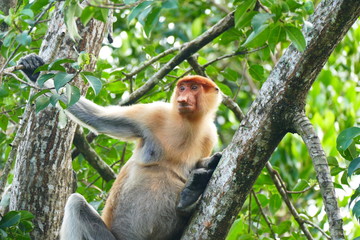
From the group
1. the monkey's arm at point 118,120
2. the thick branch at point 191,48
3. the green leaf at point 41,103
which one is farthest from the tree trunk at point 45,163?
the green leaf at point 41,103

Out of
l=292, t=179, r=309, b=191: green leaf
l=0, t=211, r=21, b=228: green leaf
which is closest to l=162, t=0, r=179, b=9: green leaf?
l=0, t=211, r=21, b=228: green leaf

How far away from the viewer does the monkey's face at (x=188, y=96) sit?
4.29m

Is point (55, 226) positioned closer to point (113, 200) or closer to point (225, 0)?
point (113, 200)

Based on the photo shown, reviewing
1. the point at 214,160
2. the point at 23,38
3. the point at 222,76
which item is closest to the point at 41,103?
the point at 23,38

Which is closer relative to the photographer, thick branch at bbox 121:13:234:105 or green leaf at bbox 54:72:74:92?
green leaf at bbox 54:72:74:92

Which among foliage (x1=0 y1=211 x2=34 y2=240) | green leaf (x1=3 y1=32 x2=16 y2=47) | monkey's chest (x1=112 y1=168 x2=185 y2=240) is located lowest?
foliage (x1=0 y1=211 x2=34 y2=240)

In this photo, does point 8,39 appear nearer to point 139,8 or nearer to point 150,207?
point 139,8

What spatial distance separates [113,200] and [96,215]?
0.63 feet

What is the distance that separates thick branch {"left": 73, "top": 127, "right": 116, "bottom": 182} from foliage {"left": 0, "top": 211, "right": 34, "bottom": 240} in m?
1.31

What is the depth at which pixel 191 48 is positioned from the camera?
4871 mm

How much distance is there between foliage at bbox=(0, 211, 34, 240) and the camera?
11.5ft

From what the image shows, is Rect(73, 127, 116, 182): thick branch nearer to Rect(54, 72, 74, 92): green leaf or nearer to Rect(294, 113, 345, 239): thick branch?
Rect(54, 72, 74, 92): green leaf

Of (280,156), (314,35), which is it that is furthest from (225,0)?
(314,35)

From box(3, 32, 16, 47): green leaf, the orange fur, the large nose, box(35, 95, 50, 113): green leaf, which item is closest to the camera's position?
box(35, 95, 50, 113): green leaf
